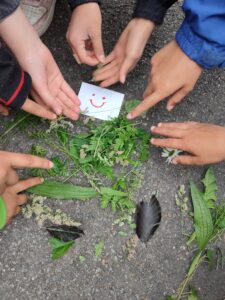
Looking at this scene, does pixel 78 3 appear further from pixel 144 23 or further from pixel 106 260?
pixel 106 260

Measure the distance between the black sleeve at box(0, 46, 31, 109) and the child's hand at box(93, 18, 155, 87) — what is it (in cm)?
33

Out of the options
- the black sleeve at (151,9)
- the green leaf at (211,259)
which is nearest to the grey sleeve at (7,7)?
the black sleeve at (151,9)

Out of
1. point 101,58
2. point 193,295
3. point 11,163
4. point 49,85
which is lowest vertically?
point 193,295

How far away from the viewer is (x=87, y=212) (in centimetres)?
170

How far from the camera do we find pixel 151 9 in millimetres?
1704

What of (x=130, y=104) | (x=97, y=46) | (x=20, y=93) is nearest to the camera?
(x=20, y=93)

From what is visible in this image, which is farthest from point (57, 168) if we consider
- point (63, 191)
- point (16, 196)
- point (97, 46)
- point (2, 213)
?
point (97, 46)

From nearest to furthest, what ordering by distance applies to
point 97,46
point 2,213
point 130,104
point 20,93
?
1. point 2,213
2. point 20,93
3. point 97,46
4. point 130,104

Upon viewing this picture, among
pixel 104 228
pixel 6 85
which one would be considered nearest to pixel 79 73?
pixel 6 85

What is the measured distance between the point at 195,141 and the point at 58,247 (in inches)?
26.4

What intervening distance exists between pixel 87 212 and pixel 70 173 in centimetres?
17

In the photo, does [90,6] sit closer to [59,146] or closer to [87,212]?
[59,146]

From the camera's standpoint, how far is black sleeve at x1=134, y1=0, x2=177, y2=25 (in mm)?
1697

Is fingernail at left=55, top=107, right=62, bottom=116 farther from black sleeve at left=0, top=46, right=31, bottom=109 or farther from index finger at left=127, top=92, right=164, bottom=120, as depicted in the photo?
index finger at left=127, top=92, right=164, bottom=120
